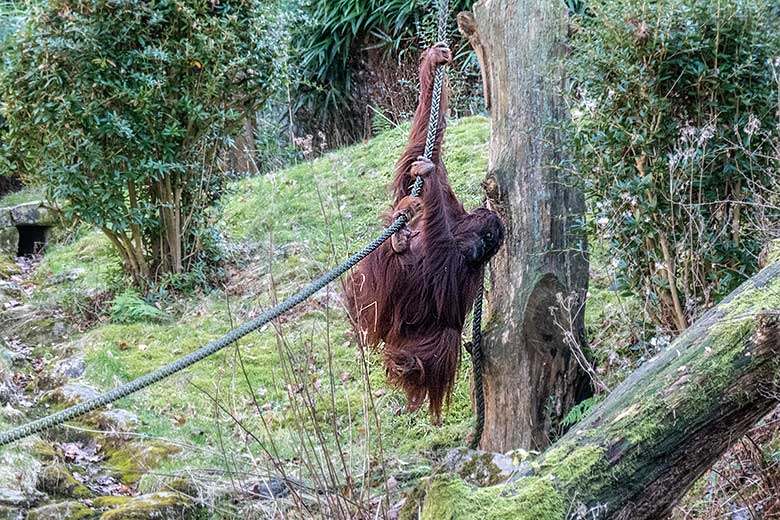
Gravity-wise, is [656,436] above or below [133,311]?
above

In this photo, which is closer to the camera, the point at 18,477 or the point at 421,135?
the point at 421,135

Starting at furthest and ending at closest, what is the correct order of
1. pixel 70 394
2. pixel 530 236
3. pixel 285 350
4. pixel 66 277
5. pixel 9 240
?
pixel 9 240
pixel 66 277
pixel 70 394
pixel 285 350
pixel 530 236

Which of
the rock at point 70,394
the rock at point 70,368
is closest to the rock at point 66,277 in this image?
the rock at point 70,368

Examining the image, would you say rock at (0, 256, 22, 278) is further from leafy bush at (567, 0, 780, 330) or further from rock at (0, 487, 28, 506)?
leafy bush at (567, 0, 780, 330)

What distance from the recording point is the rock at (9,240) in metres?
9.20

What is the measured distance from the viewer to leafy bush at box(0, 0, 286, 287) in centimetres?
623

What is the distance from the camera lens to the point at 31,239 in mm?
9617

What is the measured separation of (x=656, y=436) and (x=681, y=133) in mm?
1602

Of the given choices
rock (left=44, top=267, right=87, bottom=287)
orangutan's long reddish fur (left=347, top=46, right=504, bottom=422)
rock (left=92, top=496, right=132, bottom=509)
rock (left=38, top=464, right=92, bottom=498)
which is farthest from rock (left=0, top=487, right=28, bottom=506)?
rock (left=44, top=267, right=87, bottom=287)

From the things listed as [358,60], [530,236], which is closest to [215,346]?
[530,236]

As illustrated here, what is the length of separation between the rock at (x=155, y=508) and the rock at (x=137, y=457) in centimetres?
63

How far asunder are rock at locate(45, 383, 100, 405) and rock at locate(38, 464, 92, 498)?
1054 mm

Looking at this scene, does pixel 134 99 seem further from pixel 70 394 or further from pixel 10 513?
pixel 10 513

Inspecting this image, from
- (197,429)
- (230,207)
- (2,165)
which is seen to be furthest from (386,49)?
(197,429)
